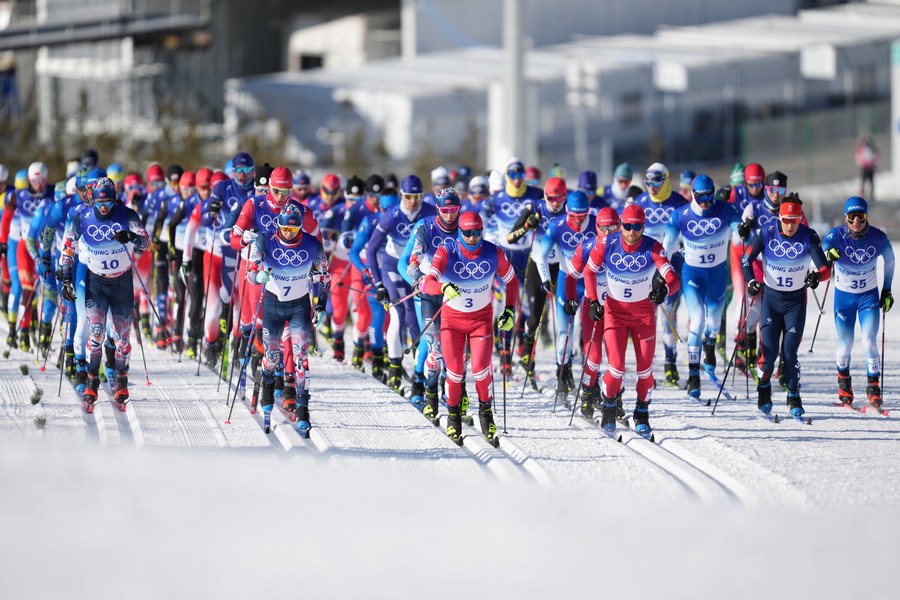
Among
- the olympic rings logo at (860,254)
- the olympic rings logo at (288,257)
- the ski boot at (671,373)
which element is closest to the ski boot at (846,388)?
the olympic rings logo at (860,254)

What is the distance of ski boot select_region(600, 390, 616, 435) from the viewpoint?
13523 mm

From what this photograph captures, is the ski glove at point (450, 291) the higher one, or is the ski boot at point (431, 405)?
the ski glove at point (450, 291)

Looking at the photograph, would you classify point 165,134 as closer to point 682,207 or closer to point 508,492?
point 682,207

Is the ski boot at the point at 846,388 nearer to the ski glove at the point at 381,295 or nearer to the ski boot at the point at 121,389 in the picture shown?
the ski glove at the point at 381,295

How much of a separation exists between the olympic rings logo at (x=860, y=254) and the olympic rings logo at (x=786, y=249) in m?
0.55

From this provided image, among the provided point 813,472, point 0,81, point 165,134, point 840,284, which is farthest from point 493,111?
point 813,472

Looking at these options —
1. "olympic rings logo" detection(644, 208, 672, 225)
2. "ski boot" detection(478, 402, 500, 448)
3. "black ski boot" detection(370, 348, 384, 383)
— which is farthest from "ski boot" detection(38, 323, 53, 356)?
"olympic rings logo" detection(644, 208, 672, 225)

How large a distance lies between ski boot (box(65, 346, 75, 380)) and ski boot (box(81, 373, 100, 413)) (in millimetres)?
908

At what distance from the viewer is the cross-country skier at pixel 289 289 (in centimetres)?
1290

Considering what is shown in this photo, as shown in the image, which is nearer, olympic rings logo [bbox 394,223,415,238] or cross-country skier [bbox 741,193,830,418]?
cross-country skier [bbox 741,193,830,418]

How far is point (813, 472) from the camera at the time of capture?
12039 mm

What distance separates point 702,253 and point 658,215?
37.9 inches

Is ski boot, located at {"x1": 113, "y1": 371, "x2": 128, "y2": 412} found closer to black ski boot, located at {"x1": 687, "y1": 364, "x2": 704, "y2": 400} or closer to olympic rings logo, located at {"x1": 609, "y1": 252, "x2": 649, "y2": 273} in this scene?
olympic rings logo, located at {"x1": 609, "y1": 252, "x2": 649, "y2": 273}

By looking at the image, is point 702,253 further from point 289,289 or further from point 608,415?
point 289,289
